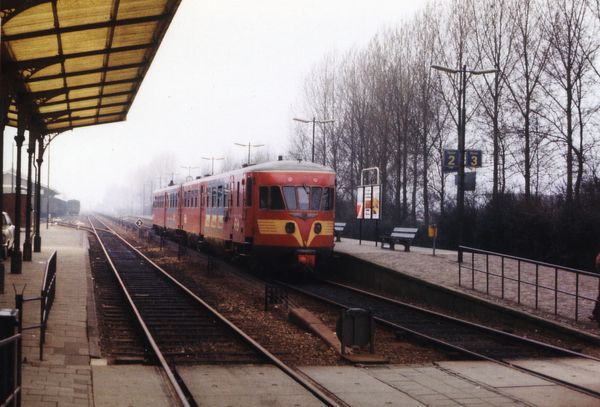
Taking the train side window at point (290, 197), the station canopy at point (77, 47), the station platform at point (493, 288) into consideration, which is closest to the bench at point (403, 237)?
the station platform at point (493, 288)

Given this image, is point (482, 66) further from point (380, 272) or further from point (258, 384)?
point (258, 384)

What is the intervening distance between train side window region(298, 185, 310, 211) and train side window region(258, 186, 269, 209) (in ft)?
2.94

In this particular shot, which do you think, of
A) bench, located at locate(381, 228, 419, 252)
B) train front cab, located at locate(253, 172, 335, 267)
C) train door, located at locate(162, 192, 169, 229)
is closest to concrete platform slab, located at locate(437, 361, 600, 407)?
train front cab, located at locate(253, 172, 335, 267)

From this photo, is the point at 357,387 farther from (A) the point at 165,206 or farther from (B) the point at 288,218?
(A) the point at 165,206

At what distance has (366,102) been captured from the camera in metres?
40.2

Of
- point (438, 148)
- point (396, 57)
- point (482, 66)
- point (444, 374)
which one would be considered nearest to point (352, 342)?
point (444, 374)

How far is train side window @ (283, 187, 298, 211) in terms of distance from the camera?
55.2 ft

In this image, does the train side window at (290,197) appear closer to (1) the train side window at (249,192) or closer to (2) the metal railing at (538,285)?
(1) the train side window at (249,192)

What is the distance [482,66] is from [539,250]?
11.6 metres

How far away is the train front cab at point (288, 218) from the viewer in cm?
1672

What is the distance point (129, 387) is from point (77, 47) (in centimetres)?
849

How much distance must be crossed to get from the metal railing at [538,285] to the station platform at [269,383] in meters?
3.55

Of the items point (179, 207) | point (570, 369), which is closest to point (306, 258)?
point (570, 369)

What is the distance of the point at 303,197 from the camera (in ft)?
55.7
